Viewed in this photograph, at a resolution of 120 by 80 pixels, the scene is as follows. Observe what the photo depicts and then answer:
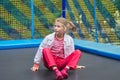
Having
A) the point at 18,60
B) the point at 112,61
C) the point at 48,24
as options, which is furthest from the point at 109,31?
the point at 18,60

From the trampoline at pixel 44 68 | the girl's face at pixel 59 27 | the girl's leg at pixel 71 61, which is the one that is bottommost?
the trampoline at pixel 44 68

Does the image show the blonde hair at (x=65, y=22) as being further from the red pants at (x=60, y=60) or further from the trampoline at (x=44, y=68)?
the trampoline at (x=44, y=68)

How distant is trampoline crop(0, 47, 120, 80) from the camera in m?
2.10

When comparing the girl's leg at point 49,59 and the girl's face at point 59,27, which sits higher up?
the girl's face at point 59,27

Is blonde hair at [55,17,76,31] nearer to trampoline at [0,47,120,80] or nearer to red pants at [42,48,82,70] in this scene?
red pants at [42,48,82,70]

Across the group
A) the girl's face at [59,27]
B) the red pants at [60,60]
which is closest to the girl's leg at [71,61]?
the red pants at [60,60]

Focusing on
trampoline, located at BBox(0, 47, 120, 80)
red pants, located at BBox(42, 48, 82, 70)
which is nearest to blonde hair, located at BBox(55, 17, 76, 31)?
red pants, located at BBox(42, 48, 82, 70)

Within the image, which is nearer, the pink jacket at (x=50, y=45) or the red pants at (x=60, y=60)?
the red pants at (x=60, y=60)

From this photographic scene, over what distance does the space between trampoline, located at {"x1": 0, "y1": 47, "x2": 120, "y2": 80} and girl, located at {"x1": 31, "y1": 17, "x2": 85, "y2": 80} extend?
3.0 inches

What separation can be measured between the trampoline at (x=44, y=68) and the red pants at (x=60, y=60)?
8 centimetres

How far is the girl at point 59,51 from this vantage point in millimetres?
2160

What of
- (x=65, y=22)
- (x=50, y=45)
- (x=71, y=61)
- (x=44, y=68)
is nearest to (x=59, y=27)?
(x=65, y=22)

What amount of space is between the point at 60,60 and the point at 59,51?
0.25ft

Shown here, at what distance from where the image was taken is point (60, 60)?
2.24 meters
